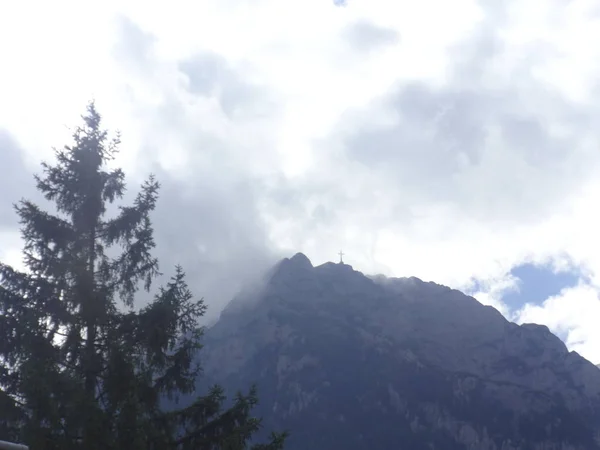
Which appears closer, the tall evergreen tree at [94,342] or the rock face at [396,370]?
the tall evergreen tree at [94,342]

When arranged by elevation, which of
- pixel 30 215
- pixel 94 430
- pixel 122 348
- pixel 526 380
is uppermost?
pixel 526 380

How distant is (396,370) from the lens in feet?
547

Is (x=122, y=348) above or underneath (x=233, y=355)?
underneath

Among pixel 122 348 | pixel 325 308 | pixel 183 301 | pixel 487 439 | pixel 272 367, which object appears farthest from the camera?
pixel 325 308

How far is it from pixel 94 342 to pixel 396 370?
152294mm

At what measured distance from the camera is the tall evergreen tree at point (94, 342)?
1739 centimetres

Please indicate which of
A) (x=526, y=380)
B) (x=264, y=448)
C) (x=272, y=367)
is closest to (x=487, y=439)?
(x=526, y=380)

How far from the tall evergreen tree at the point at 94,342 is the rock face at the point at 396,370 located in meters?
131

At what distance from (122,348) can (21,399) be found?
8.94 feet

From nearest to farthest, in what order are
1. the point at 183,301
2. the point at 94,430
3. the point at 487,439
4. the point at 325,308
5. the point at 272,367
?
the point at 94,430
the point at 183,301
the point at 487,439
the point at 272,367
the point at 325,308

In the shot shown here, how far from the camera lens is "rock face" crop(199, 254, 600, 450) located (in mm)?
155875

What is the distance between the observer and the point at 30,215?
21.0 m

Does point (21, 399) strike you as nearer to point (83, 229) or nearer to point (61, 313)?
point (61, 313)

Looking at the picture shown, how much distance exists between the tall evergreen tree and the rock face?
13083cm
